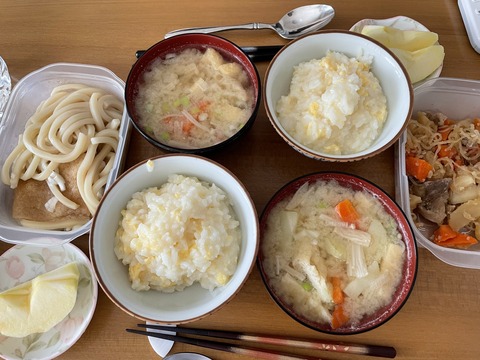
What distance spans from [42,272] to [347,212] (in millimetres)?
1124

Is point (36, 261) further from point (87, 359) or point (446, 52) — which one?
point (446, 52)

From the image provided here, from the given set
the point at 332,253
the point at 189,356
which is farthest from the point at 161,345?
the point at 332,253

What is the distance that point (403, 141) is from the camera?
148 cm

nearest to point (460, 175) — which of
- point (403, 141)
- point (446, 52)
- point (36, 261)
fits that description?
point (403, 141)

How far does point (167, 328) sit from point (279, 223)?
0.51 metres

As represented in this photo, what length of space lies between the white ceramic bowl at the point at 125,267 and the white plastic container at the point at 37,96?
22 centimetres

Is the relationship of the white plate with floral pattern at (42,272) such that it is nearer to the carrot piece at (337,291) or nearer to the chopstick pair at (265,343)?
the chopstick pair at (265,343)

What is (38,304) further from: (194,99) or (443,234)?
(443,234)

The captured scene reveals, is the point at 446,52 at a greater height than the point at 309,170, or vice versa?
the point at 446,52

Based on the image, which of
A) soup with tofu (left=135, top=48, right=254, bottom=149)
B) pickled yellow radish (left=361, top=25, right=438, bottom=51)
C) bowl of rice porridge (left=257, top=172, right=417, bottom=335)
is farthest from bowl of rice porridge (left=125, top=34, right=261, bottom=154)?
pickled yellow radish (left=361, top=25, right=438, bottom=51)

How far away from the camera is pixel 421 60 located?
1553 millimetres

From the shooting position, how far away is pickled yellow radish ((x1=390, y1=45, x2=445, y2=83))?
1.55m

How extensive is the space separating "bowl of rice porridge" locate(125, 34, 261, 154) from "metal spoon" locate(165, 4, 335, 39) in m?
0.26

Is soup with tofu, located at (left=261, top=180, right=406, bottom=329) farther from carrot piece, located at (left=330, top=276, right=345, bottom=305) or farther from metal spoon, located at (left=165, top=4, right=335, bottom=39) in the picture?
metal spoon, located at (left=165, top=4, right=335, bottom=39)
